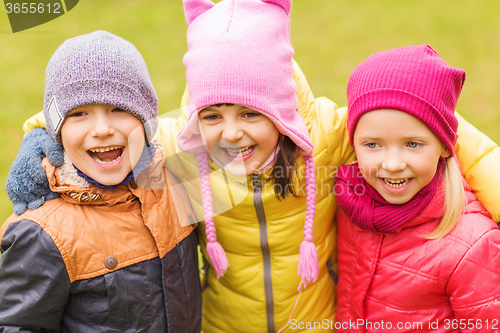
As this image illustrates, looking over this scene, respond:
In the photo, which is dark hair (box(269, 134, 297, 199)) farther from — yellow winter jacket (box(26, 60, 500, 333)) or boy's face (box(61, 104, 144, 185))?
boy's face (box(61, 104, 144, 185))

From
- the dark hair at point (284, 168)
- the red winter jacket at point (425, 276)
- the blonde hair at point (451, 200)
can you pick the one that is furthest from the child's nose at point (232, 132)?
the blonde hair at point (451, 200)

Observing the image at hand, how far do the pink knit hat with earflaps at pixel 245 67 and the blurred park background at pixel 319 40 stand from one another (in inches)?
107

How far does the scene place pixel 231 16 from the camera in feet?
5.77

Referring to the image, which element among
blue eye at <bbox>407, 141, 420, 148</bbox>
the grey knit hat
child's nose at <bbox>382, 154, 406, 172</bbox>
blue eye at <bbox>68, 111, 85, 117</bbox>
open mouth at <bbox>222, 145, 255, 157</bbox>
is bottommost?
child's nose at <bbox>382, 154, 406, 172</bbox>

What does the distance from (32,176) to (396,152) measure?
50.6 inches

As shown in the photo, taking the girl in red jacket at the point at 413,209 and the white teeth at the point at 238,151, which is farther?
the white teeth at the point at 238,151

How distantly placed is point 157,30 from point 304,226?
448 centimetres

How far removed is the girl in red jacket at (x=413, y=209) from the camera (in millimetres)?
1680

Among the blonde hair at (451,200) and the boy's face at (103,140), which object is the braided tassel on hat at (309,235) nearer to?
the blonde hair at (451,200)

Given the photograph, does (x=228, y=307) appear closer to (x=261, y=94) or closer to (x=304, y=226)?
(x=304, y=226)

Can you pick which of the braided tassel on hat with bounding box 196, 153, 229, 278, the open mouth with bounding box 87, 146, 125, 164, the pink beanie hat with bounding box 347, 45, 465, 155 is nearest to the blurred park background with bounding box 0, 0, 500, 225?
the braided tassel on hat with bounding box 196, 153, 229, 278

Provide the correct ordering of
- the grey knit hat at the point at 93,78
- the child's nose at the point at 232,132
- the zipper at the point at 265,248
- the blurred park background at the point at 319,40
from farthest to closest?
the blurred park background at the point at 319,40
the zipper at the point at 265,248
the child's nose at the point at 232,132
the grey knit hat at the point at 93,78

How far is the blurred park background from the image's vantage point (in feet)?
15.4

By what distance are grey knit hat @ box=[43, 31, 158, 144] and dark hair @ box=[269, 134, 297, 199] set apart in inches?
21.9
